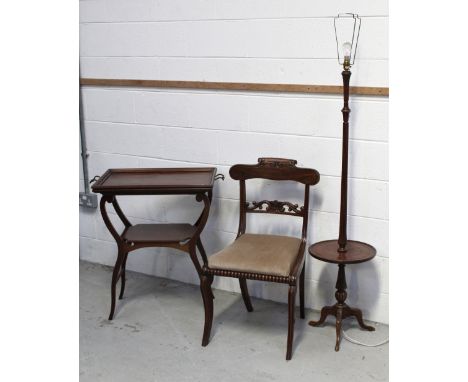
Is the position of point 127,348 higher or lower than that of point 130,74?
lower

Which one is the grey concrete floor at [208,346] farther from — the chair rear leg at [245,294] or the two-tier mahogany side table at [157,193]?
the two-tier mahogany side table at [157,193]

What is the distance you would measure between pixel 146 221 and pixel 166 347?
1036 millimetres

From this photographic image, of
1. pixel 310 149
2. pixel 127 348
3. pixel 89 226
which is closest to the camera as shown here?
pixel 127 348

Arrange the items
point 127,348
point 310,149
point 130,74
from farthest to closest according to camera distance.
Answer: point 130,74 → point 310,149 → point 127,348

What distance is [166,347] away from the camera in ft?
9.53

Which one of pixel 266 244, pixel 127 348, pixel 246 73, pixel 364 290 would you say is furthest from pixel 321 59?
pixel 127 348

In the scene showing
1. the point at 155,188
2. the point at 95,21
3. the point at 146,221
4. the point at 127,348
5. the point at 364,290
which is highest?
the point at 95,21

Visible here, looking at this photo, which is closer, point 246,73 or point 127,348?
point 127,348

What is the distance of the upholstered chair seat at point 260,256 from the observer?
8.84 ft

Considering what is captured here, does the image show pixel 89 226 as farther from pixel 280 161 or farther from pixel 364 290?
pixel 364 290

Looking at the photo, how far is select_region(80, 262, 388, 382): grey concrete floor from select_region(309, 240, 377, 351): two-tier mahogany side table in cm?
9

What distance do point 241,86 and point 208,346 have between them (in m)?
1.34

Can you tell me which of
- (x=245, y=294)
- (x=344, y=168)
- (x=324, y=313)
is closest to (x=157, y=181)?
(x=245, y=294)

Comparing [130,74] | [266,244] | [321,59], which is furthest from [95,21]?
[266,244]
